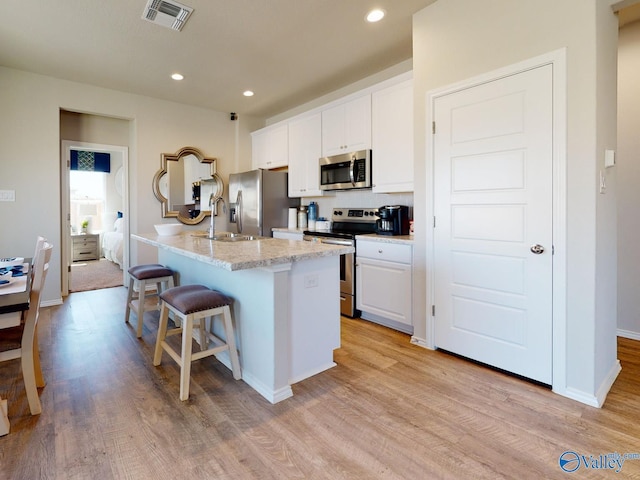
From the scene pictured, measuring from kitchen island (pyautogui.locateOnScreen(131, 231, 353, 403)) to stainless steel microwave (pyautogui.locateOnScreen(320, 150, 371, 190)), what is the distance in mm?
1505

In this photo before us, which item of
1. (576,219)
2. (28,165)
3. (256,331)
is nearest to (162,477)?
(256,331)

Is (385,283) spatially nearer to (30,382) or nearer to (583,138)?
(583,138)

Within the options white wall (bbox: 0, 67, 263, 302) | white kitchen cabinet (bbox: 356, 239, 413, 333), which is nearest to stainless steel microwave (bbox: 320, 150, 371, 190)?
white kitchen cabinet (bbox: 356, 239, 413, 333)

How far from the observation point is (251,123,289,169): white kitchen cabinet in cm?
478

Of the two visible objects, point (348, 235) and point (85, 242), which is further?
Result: point (85, 242)

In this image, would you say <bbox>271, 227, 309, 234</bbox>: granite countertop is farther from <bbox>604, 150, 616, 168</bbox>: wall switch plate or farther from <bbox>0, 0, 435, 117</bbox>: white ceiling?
<bbox>604, 150, 616, 168</bbox>: wall switch plate

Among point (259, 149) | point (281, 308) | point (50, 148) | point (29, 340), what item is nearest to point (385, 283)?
point (281, 308)

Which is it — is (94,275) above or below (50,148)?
below

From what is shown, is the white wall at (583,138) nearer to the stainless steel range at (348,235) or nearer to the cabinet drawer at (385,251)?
the cabinet drawer at (385,251)

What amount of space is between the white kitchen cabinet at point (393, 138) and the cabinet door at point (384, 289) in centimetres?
75

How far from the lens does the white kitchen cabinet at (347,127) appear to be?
3.55m

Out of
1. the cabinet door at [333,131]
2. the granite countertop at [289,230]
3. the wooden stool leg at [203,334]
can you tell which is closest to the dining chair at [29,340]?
the wooden stool leg at [203,334]

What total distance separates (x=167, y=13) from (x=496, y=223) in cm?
295

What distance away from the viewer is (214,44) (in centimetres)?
320
